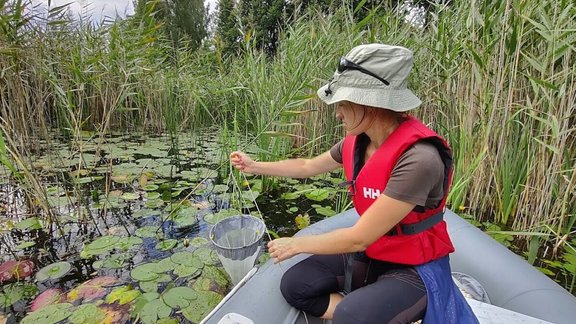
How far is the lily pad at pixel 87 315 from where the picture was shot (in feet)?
4.21

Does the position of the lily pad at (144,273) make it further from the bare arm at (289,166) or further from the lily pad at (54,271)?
the bare arm at (289,166)

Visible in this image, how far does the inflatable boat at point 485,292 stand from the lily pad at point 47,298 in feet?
2.77

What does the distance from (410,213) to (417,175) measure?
0.50 ft

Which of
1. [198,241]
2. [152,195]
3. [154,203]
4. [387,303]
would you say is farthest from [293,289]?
[152,195]

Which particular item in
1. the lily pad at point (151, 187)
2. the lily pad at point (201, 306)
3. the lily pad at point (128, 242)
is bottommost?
the lily pad at point (201, 306)

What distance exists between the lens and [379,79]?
37.3 inches

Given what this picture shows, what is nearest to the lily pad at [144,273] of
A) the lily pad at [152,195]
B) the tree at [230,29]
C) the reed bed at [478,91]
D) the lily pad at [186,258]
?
the lily pad at [186,258]

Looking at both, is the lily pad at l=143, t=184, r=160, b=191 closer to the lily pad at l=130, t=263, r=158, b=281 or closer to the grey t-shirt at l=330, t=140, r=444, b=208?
the lily pad at l=130, t=263, r=158, b=281

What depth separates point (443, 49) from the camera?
2.12 metres

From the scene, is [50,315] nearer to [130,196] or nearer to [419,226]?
[130,196]

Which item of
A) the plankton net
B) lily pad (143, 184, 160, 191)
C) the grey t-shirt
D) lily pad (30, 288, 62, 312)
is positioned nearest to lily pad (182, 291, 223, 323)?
the plankton net

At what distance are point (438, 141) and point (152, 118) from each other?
4093 mm

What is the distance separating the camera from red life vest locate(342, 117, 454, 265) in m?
0.97

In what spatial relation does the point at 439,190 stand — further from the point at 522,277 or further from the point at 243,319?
the point at 243,319
